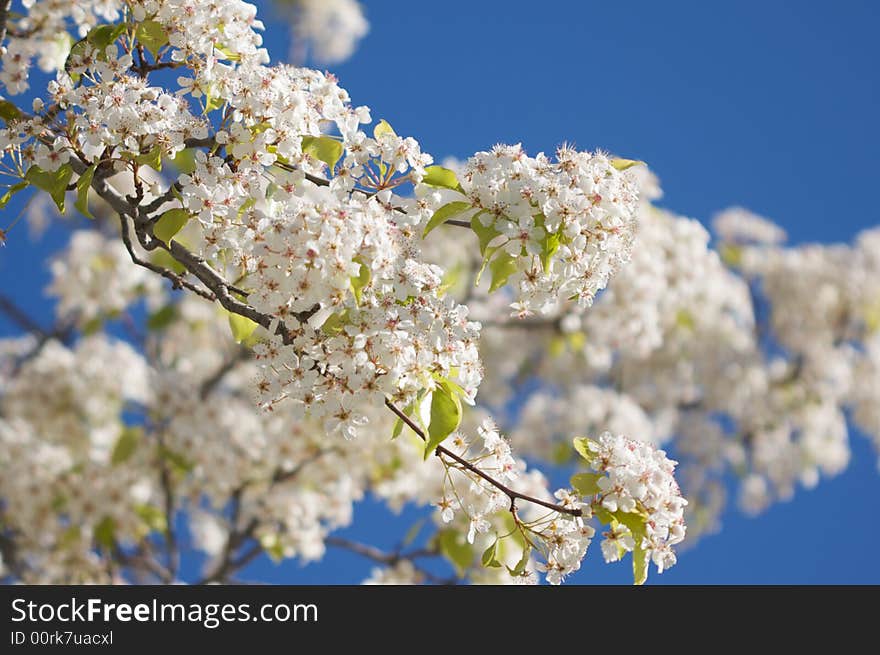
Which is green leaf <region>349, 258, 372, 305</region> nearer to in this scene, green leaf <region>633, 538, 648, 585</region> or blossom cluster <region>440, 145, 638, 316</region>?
blossom cluster <region>440, 145, 638, 316</region>

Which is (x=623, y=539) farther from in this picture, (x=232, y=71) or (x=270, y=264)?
(x=232, y=71)

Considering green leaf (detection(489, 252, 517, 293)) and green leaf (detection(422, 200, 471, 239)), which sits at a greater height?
green leaf (detection(422, 200, 471, 239))

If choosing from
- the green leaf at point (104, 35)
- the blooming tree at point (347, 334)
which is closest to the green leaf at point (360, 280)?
the blooming tree at point (347, 334)

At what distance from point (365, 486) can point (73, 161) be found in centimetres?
430

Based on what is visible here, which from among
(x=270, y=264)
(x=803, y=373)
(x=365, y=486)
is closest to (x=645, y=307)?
(x=365, y=486)

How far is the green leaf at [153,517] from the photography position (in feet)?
20.3

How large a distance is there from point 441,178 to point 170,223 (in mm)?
656

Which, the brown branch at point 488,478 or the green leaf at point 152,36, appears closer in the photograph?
the brown branch at point 488,478

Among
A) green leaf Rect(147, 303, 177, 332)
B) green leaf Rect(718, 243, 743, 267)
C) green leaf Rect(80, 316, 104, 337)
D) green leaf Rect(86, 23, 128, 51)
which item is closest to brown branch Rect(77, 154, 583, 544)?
green leaf Rect(86, 23, 128, 51)

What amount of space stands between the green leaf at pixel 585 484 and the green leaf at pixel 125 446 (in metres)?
4.30

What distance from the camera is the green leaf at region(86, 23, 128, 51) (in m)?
2.54

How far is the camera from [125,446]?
6.02 metres

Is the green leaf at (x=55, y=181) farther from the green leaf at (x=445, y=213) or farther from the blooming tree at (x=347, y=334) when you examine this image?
the green leaf at (x=445, y=213)

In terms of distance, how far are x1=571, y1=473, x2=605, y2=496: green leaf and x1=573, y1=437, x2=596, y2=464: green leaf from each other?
40 millimetres
